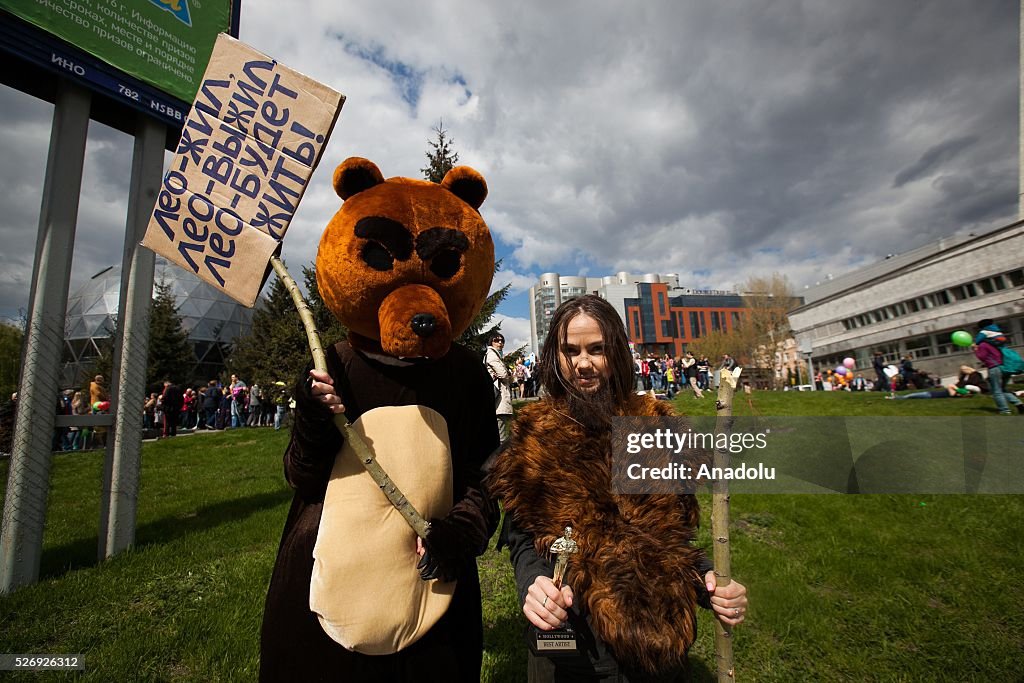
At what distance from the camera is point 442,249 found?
6.46 ft

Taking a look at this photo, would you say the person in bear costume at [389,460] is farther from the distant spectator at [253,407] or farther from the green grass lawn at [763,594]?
the distant spectator at [253,407]

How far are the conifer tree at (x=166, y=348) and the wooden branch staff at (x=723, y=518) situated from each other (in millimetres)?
29581

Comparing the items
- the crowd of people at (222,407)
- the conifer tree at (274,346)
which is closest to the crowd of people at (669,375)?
the conifer tree at (274,346)

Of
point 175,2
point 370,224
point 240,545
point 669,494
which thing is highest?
point 175,2

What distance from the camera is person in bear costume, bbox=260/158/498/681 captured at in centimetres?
163

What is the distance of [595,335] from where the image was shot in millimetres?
1883

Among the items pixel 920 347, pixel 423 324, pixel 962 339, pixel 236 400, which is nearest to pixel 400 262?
pixel 423 324

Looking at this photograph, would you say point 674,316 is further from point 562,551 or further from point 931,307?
point 562,551

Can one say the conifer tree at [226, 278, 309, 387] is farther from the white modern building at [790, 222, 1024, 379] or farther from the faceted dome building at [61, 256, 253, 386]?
the white modern building at [790, 222, 1024, 379]

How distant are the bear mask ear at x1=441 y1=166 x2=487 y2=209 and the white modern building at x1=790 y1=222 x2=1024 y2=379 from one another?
42.5m

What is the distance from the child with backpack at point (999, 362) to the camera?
364 inches

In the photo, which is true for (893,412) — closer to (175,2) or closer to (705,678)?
(705,678)

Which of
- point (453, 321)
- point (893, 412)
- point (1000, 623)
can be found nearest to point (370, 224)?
point (453, 321)

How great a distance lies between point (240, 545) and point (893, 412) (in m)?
13.6
